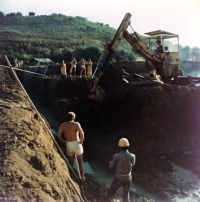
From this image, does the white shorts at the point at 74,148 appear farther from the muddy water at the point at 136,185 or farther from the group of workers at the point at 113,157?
the muddy water at the point at 136,185

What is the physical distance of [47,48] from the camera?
4569 cm

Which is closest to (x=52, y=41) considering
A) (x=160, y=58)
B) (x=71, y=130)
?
(x=160, y=58)

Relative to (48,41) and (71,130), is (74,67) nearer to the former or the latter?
(71,130)

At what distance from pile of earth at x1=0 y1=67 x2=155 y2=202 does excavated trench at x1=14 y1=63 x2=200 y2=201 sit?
171 centimetres

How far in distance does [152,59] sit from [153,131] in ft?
16.3

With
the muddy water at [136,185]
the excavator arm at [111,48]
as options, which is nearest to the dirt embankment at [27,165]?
the muddy water at [136,185]

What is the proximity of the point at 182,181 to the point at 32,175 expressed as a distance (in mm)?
5960

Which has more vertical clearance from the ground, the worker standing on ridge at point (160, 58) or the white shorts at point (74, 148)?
the worker standing on ridge at point (160, 58)

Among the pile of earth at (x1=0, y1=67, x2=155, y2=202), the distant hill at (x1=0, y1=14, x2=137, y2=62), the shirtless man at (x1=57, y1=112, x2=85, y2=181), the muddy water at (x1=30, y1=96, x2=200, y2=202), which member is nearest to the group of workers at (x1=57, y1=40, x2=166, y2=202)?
the shirtless man at (x1=57, y1=112, x2=85, y2=181)

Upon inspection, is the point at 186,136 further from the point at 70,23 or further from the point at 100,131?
the point at 70,23

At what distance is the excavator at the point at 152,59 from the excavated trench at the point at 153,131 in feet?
3.51

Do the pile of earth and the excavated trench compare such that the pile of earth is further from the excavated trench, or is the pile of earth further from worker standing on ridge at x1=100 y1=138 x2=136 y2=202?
the excavated trench

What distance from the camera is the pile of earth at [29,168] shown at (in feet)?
13.4

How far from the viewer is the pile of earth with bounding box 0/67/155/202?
4.08 m
